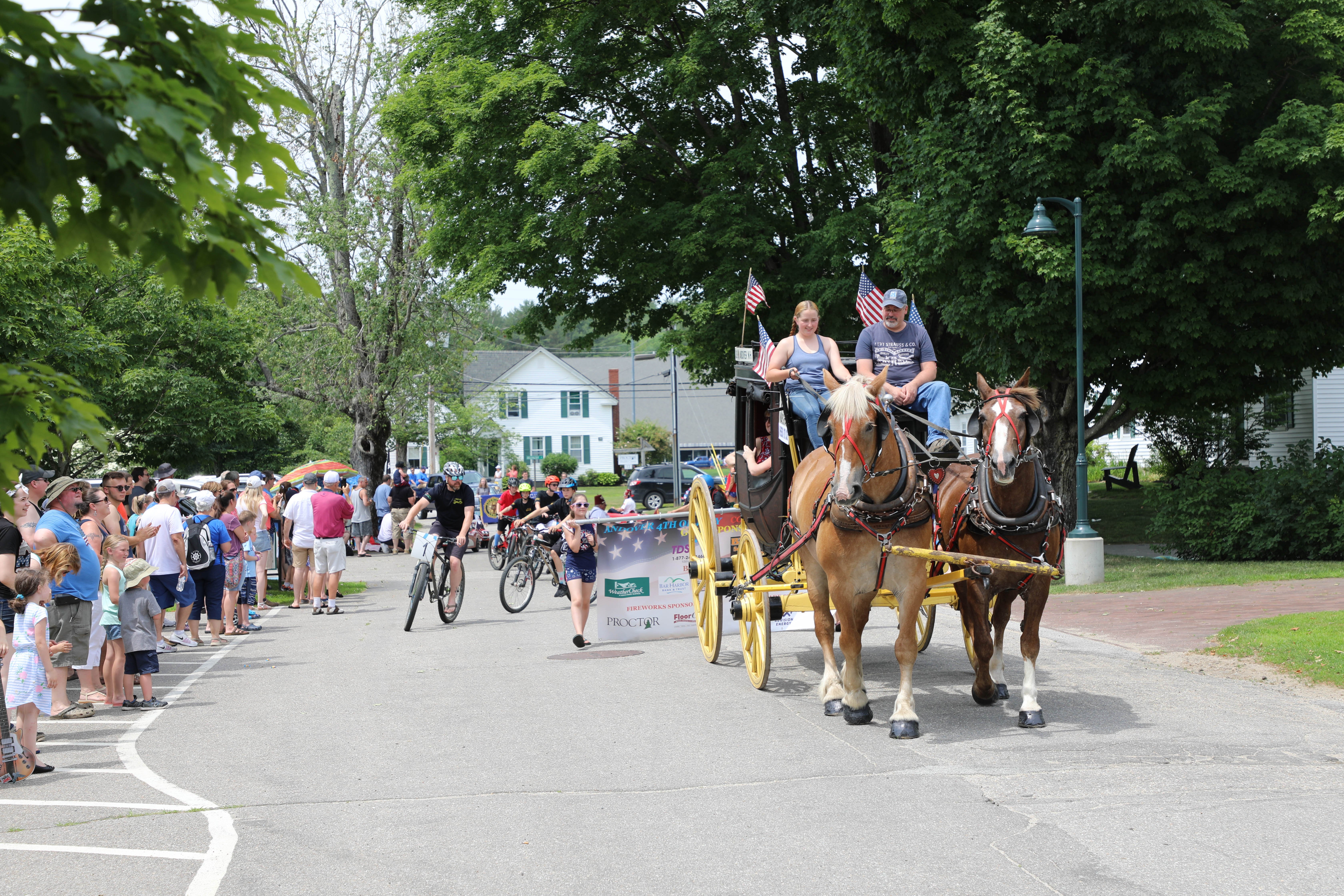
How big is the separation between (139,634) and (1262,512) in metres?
17.4

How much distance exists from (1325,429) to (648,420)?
52.6 meters

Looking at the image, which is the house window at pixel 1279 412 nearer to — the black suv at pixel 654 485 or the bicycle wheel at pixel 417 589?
the bicycle wheel at pixel 417 589

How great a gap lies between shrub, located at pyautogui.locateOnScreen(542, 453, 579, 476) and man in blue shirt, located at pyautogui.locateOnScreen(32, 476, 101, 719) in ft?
199

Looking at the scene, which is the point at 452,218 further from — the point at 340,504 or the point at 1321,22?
the point at 1321,22

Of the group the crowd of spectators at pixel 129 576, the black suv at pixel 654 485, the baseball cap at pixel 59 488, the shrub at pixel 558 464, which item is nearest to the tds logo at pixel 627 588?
the crowd of spectators at pixel 129 576

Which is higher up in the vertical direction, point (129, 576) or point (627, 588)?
point (129, 576)

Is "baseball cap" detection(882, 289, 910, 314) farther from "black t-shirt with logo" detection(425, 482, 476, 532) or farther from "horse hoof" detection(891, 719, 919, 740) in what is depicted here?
"black t-shirt with logo" detection(425, 482, 476, 532)

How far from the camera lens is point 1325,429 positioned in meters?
27.7

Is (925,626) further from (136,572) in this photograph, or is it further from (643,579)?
(136,572)

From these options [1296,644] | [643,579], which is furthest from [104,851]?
[1296,644]

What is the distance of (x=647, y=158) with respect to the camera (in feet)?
84.8

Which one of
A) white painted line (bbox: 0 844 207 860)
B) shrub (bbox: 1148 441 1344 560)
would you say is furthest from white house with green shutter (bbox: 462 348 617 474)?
white painted line (bbox: 0 844 207 860)

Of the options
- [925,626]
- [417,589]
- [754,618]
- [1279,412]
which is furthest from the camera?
[1279,412]

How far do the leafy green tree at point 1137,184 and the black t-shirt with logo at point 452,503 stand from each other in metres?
8.71
